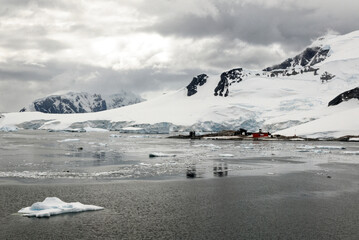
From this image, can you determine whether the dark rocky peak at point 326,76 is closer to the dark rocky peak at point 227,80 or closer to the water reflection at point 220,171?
the dark rocky peak at point 227,80

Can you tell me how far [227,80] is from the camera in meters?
172

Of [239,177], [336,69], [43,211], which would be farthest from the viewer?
[336,69]

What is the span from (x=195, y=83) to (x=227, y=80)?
21825 millimetres

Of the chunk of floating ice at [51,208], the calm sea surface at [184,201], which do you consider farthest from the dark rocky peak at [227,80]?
the chunk of floating ice at [51,208]

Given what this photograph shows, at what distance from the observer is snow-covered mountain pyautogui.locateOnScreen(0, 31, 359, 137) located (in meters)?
106

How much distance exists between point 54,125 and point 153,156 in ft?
407

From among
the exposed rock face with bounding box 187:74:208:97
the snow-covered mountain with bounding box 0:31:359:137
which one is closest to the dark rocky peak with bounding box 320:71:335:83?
the snow-covered mountain with bounding box 0:31:359:137

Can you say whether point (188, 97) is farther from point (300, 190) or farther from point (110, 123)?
point (300, 190)

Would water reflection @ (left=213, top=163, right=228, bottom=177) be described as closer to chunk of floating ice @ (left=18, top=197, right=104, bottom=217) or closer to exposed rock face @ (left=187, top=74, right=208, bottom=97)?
chunk of floating ice @ (left=18, top=197, right=104, bottom=217)

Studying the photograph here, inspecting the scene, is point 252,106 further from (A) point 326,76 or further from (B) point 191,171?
(B) point 191,171

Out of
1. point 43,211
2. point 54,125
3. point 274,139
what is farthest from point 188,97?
point 43,211

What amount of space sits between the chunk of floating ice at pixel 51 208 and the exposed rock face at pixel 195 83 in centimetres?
16895

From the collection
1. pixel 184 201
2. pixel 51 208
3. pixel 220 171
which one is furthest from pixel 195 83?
pixel 51 208

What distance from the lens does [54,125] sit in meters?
153
